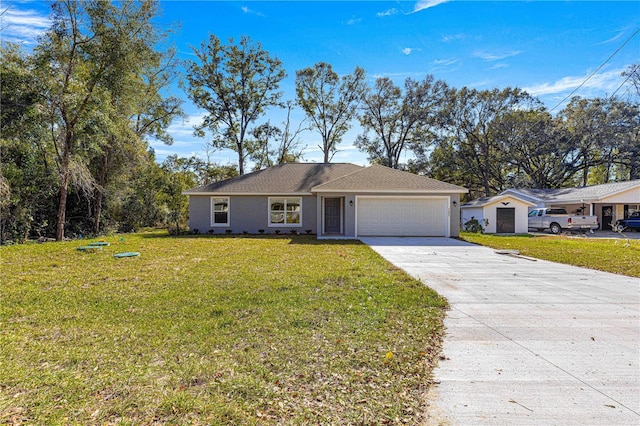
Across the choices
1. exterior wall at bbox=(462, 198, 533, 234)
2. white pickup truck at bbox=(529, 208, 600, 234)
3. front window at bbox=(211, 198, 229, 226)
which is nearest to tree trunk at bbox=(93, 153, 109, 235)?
front window at bbox=(211, 198, 229, 226)

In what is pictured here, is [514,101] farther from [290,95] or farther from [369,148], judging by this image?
[290,95]

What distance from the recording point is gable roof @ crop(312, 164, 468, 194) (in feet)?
51.0

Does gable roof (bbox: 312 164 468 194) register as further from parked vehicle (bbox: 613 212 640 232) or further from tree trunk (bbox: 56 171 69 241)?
parked vehicle (bbox: 613 212 640 232)

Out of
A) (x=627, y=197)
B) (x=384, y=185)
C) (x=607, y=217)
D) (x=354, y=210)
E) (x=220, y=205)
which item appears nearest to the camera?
(x=354, y=210)

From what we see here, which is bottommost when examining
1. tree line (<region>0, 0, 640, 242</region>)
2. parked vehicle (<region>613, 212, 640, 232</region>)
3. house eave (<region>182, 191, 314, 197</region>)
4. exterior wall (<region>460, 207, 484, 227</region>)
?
parked vehicle (<region>613, 212, 640, 232</region>)

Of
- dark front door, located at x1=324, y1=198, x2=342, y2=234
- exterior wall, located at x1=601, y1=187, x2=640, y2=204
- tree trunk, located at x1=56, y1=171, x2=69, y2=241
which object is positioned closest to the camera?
tree trunk, located at x1=56, y1=171, x2=69, y2=241

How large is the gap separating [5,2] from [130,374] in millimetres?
14082

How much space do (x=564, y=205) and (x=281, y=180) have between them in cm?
2119

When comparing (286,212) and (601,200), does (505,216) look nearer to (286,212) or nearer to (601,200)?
(601,200)

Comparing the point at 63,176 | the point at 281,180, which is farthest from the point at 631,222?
the point at 63,176

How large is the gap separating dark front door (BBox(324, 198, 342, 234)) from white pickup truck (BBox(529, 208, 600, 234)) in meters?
13.3

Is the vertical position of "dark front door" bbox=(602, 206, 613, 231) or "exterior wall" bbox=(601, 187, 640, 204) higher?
"exterior wall" bbox=(601, 187, 640, 204)

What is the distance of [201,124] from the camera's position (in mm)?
27281

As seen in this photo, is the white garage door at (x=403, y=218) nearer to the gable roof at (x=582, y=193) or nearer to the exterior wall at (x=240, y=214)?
the exterior wall at (x=240, y=214)
